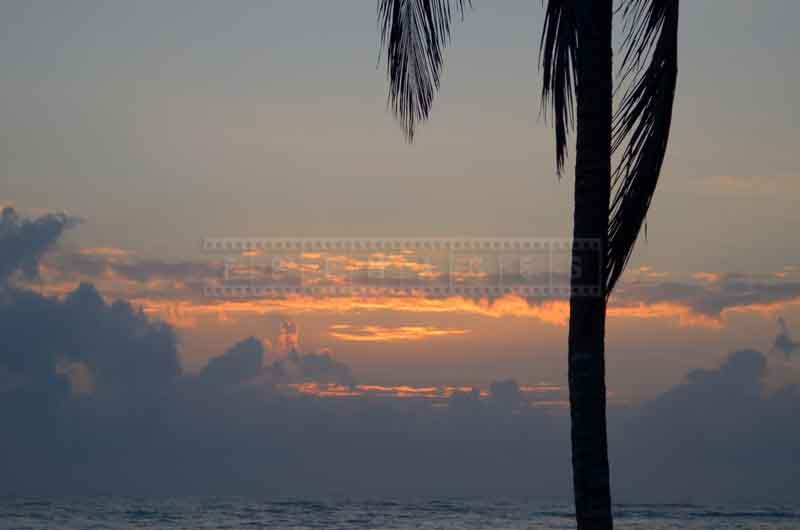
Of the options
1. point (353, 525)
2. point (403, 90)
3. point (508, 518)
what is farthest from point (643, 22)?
point (508, 518)

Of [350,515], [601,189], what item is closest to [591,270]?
[601,189]

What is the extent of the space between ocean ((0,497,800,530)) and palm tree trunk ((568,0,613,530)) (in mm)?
37186

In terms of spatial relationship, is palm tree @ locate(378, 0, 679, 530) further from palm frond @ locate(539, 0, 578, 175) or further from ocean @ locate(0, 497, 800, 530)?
ocean @ locate(0, 497, 800, 530)

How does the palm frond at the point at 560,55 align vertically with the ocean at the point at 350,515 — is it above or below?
above

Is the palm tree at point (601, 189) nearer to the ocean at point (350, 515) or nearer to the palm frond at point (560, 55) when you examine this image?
the palm frond at point (560, 55)

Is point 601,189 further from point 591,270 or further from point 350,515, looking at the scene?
point 350,515

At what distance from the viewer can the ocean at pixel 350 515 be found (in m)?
43.2

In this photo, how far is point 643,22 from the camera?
6879 mm

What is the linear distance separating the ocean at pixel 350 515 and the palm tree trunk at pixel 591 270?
3719cm

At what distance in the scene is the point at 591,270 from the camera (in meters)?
6.70

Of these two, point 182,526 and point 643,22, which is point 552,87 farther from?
point 182,526

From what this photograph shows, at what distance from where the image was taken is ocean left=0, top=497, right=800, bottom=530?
43.2 metres

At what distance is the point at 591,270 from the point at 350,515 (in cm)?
4274

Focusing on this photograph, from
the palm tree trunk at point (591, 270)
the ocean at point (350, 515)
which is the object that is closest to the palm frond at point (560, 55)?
the palm tree trunk at point (591, 270)
